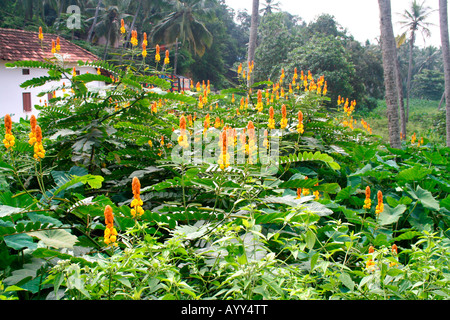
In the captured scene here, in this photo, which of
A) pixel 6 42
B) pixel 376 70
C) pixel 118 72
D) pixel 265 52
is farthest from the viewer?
pixel 376 70

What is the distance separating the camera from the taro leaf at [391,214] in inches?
82.3

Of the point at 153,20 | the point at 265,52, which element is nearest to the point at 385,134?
the point at 265,52

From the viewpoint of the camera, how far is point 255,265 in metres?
1.08

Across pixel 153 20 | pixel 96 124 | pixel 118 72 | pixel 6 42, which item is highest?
pixel 153 20

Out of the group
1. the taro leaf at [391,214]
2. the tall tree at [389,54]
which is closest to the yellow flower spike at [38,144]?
the taro leaf at [391,214]

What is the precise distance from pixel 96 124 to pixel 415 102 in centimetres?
4420

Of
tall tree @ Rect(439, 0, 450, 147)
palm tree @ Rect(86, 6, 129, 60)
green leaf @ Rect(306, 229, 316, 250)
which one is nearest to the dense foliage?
green leaf @ Rect(306, 229, 316, 250)

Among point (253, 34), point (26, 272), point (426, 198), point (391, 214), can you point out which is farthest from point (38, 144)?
point (253, 34)

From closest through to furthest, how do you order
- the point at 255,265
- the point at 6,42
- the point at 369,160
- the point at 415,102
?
A: the point at 255,265
the point at 369,160
the point at 6,42
the point at 415,102

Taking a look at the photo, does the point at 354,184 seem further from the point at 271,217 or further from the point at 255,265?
the point at 255,265

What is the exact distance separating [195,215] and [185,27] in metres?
30.8

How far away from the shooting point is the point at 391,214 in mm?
2199

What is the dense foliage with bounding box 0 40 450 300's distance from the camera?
1.14 metres

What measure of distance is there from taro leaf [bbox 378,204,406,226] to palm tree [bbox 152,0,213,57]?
28804 mm
